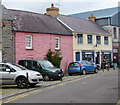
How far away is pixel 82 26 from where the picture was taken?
3903 cm

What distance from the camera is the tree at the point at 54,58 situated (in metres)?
29.5

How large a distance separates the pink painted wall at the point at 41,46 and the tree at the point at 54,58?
0.49m

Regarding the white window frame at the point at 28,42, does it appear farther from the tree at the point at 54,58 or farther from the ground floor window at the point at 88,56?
the ground floor window at the point at 88,56

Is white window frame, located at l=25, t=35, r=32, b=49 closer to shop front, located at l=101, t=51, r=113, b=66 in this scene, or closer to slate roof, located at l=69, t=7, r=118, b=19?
shop front, located at l=101, t=51, r=113, b=66

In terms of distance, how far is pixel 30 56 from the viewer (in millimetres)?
28422

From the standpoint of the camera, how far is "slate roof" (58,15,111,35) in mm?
36853

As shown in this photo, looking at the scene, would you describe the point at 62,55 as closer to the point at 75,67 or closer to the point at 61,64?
the point at 61,64

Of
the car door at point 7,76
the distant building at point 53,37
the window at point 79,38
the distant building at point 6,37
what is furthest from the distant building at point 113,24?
the car door at point 7,76

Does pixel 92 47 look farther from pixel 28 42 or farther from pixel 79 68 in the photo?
pixel 28 42

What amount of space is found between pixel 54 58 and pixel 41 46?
1.93 m

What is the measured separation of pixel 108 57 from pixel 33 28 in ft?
57.7

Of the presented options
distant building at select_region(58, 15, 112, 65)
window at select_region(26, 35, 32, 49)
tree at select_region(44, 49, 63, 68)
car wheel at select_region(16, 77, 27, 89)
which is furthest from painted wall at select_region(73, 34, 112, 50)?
car wheel at select_region(16, 77, 27, 89)

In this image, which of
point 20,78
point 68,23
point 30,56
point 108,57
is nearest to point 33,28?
point 30,56

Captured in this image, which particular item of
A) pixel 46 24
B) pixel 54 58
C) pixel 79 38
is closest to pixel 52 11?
pixel 46 24
